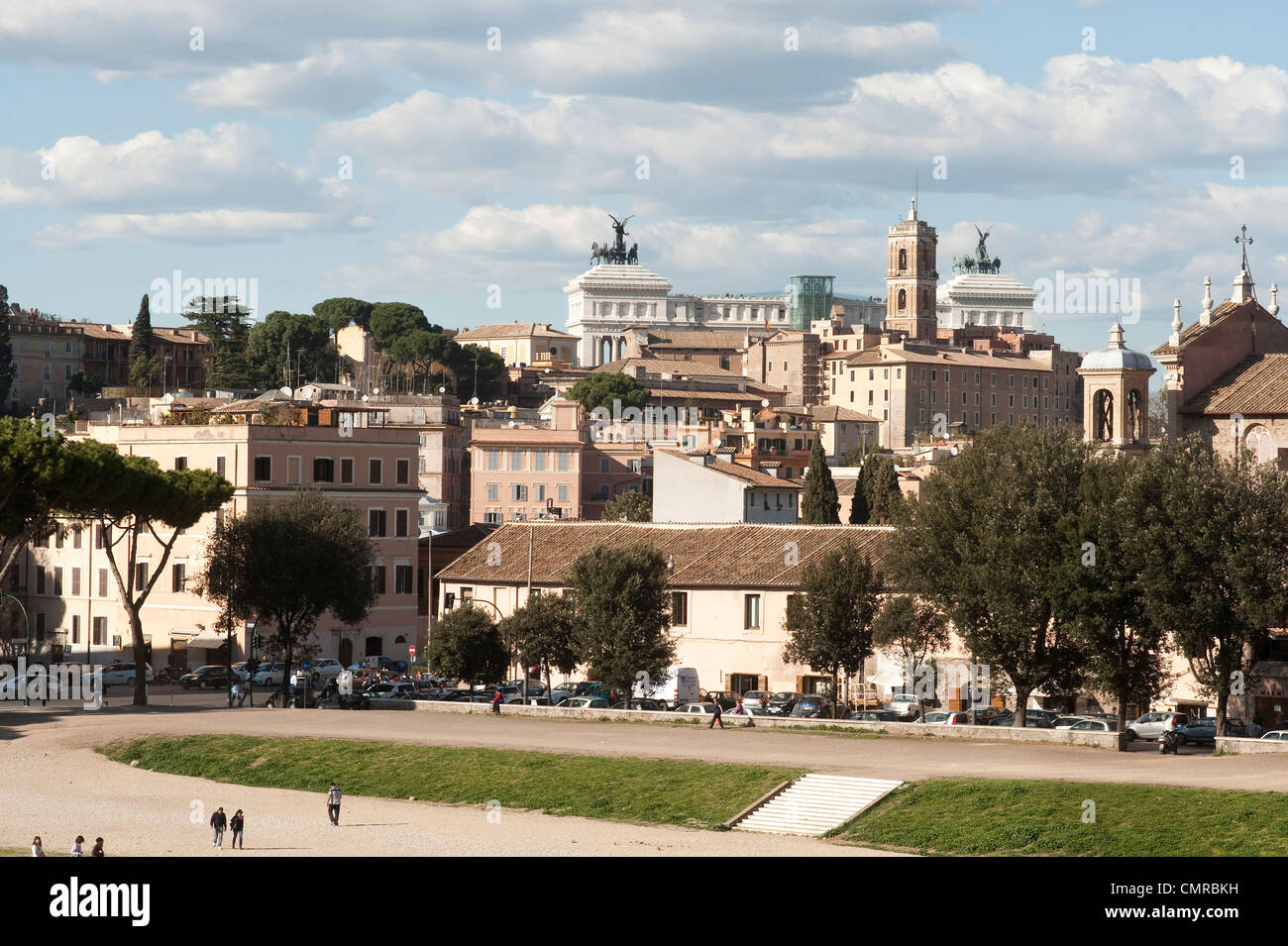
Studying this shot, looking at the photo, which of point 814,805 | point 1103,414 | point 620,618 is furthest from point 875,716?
point 1103,414

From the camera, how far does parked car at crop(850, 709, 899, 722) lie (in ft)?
188

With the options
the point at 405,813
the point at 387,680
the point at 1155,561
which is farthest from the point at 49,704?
the point at 1155,561

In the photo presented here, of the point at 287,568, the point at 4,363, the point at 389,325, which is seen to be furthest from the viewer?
the point at 389,325

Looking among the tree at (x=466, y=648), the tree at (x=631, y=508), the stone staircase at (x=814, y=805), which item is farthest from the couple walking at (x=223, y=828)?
the tree at (x=631, y=508)

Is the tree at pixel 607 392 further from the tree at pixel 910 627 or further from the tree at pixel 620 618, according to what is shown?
the tree at pixel 910 627

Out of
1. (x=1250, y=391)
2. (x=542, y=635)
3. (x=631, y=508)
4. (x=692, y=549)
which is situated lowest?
(x=542, y=635)

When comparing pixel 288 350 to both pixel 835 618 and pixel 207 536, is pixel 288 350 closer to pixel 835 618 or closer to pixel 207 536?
pixel 207 536

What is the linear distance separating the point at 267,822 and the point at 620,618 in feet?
64.0

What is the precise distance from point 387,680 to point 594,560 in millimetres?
12062

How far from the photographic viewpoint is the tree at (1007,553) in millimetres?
54750

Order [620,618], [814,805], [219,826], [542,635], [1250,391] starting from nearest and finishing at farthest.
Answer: [219,826] < [814,805] < [620,618] < [542,635] < [1250,391]

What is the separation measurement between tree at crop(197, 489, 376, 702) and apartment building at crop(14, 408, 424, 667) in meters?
10.2

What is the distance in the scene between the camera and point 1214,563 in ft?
172
